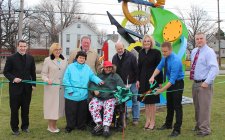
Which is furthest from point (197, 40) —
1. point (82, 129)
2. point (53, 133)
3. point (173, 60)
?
point (53, 133)

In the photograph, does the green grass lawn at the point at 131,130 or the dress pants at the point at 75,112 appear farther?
the dress pants at the point at 75,112

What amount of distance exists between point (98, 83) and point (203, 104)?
72.5 inches

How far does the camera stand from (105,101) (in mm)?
5707

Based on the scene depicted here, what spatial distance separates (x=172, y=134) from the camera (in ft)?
18.1

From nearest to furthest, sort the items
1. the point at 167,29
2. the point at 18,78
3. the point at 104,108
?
the point at 18,78
the point at 104,108
the point at 167,29

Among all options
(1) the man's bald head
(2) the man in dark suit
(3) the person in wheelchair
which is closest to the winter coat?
(3) the person in wheelchair

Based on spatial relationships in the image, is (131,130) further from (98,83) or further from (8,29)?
(8,29)

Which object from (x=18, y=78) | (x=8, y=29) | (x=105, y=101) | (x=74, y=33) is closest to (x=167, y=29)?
(x=105, y=101)

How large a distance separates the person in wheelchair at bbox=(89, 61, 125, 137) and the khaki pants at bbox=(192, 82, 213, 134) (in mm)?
1323

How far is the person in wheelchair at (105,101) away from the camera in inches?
219

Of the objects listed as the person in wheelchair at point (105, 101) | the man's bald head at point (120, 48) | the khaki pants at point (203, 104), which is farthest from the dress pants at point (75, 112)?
the khaki pants at point (203, 104)

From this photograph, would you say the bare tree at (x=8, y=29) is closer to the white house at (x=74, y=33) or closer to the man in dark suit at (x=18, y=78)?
the white house at (x=74, y=33)

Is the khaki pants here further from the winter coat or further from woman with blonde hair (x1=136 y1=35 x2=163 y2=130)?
the winter coat

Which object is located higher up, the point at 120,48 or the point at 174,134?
the point at 120,48
